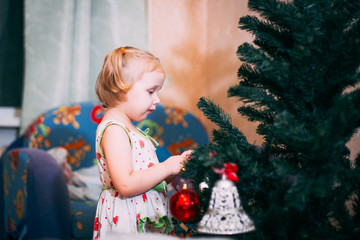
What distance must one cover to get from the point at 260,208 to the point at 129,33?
5.37 ft

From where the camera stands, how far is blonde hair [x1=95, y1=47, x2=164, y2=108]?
39.4 inches

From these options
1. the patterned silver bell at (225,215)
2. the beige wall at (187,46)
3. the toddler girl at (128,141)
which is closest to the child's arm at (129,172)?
the toddler girl at (128,141)

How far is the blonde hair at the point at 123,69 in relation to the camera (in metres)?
1.00

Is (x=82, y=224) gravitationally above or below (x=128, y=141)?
below

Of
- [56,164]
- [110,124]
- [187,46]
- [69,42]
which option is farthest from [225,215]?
[187,46]

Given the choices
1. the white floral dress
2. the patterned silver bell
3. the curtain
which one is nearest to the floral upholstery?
the curtain

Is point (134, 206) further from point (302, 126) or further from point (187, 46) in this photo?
point (187, 46)

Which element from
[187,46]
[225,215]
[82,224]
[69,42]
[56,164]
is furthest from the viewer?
[187,46]

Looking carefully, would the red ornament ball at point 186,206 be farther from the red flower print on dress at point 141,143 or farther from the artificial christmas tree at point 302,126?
the red flower print on dress at point 141,143

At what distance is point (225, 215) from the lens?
2.02ft

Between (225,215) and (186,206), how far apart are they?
0.12 metres

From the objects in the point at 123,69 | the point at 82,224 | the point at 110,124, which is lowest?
the point at 82,224

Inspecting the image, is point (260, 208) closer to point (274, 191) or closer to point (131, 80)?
point (274, 191)

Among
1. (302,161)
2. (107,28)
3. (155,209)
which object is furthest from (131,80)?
(107,28)
